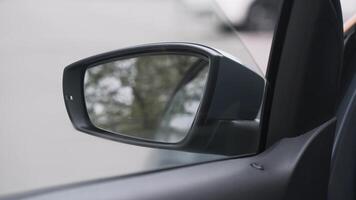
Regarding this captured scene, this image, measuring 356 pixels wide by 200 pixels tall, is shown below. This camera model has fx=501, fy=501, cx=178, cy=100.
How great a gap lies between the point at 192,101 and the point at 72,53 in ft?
2.13

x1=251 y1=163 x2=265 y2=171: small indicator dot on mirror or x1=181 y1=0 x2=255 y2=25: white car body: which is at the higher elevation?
x1=181 y1=0 x2=255 y2=25: white car body

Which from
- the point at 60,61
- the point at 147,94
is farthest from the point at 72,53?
the point at 147,94

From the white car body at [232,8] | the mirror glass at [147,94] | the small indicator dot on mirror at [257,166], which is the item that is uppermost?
the white car body at [232,8]

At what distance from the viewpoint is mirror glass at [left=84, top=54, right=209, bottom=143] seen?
1.73 metres

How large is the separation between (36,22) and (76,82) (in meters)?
0.92

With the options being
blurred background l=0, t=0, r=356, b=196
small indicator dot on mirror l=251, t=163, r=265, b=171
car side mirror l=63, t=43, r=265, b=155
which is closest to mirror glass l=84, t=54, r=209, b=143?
car side mirror l=63, t=43, r=265, b=155

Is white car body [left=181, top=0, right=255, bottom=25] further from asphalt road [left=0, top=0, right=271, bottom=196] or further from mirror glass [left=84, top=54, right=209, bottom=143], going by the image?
mirror glass [left=84, top=54, right=209, bottom=143]

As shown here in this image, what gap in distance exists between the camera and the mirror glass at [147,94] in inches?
68.1

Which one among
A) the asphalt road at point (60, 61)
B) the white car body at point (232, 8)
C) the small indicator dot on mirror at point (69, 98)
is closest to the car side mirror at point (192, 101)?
the small indicator dot on mirror at point (69, 98)

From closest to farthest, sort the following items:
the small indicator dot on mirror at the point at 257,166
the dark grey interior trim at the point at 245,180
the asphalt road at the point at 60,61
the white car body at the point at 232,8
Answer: the dark grey interior trim at the point at 245,180 < the small indicator dot on mirror at the point at 257,166 < the asphalt road at the point at 60,61 < the white car body at the point at 232,8

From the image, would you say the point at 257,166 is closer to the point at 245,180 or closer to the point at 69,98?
the point at 245,180

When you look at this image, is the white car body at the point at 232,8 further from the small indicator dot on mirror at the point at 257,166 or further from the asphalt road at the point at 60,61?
the small indicator dot on mirror at the point at 257,166

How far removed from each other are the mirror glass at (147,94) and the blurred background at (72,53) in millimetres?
122

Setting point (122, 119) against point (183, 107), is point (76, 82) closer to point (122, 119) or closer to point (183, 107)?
point (122, 119)
